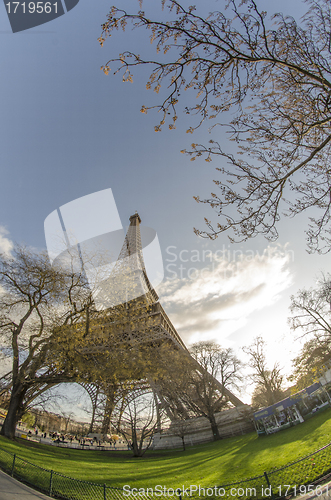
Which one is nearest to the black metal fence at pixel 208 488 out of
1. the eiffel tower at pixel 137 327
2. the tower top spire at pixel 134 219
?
the eiffel tower at pixel 137 327

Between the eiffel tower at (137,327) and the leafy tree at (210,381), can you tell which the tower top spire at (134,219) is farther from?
the leafy tree at (210,381)

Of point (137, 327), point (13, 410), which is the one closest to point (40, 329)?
point (13, 410)

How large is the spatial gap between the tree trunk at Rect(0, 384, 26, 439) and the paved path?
524cm

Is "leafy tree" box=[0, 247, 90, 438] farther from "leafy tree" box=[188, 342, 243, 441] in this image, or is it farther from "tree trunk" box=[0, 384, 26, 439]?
"leafy tree" box=[188, 342, 243, 441]

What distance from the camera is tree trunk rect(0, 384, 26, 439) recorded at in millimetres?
10781

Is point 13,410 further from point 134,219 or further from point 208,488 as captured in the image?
point 134,219

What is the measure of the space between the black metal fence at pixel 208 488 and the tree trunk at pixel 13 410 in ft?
13.5

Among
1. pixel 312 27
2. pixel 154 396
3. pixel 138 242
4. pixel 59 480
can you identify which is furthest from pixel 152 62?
pixel 138 242

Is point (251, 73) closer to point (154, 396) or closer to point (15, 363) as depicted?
point (15, 363)

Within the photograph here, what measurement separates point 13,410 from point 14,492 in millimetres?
7084

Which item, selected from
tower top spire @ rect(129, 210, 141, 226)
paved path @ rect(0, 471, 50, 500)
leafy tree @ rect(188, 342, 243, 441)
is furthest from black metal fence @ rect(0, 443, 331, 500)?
tower top spire @ rect(129, 210, 141, 226)

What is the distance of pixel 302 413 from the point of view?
2053 centimetres

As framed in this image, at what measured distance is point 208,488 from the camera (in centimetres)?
626

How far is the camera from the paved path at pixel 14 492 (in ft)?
16.5
